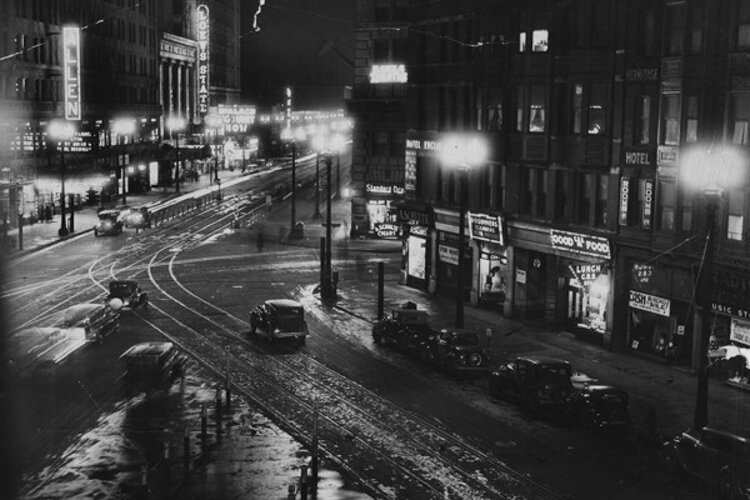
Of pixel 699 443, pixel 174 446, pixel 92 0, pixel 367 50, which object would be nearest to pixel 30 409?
pixel 174 446

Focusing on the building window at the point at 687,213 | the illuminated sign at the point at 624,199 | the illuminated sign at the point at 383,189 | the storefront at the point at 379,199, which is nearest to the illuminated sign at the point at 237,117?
the storefront at the point at 379,199

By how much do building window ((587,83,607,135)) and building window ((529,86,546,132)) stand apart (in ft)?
11.2

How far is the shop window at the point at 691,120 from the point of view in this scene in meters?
40.3

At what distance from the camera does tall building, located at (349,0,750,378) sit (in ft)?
129

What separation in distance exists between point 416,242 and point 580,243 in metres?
15.9

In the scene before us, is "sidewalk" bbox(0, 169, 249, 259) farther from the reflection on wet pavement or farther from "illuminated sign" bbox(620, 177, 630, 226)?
"illuminated sign" bbox(620, 177, 630, 226)

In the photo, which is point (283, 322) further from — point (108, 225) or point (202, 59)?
point (202, 59)

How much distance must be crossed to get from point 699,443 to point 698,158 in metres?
12.9

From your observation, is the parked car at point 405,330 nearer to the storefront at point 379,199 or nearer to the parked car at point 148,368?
the parked car at point 148,368

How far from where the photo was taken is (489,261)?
54.4 m

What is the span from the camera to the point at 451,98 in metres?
57.4

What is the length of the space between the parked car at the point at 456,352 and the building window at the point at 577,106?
38.6 feet

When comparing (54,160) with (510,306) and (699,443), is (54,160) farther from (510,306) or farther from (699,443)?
(699,443)

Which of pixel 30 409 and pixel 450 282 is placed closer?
pixel 30 409
